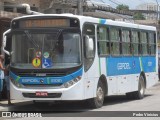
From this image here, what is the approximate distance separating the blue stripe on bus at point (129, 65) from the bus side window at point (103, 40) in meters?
0.40

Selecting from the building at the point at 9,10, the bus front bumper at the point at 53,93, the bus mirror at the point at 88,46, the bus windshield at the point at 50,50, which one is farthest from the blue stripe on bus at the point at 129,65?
the building at the point at 9,10

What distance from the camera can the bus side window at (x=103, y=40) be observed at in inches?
656

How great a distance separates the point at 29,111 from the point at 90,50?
273cm

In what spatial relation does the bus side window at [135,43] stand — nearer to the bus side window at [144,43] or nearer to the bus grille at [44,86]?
the bus side window at [144,43]

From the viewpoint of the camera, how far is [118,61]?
18.3 m

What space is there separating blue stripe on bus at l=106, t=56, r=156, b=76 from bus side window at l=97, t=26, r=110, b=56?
400mm

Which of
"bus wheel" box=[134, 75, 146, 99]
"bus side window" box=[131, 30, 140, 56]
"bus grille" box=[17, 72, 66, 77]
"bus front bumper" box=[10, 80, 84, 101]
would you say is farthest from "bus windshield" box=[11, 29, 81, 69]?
"bus wheel" box=[134, 75, 146, 99]

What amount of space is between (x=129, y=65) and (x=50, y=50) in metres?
5.45

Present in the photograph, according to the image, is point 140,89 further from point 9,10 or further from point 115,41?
point 9,10

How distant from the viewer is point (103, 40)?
1702 cm

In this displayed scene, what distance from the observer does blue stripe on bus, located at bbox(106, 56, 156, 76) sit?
17.7 m

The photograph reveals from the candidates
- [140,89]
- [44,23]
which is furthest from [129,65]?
[44,23]

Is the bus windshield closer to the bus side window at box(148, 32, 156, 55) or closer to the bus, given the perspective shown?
the bus

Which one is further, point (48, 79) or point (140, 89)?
point (140, 89)
